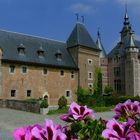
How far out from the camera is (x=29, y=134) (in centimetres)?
146

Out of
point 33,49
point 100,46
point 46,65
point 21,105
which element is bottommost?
point 21,105

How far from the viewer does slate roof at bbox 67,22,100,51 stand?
133 ft

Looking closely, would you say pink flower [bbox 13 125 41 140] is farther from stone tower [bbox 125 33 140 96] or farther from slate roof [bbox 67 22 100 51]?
stone tower [bbox 125 33 140 96]

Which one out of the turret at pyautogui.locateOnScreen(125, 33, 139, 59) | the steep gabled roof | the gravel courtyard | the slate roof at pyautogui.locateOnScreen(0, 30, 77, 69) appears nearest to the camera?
the gravel courtyard

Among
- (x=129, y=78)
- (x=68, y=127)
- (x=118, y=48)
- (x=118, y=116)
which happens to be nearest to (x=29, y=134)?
(x=68, y=127)

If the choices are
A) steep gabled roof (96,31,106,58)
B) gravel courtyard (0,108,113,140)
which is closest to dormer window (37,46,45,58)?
gravel courtyard (0,108,113,140)

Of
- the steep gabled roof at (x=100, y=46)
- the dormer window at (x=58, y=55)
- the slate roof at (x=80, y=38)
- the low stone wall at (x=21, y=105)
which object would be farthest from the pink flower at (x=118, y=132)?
the steep gabled roof at (x=100, y=46)

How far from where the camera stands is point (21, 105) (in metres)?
25.7

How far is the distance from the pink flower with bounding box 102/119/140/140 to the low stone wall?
22.2 m

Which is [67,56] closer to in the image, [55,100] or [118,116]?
[55,100]

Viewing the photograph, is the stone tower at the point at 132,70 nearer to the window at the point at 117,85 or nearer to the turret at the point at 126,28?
the window at the point at 117,85

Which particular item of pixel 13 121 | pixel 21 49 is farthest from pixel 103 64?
pixel 13 121

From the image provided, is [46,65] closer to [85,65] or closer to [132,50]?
[85,65]

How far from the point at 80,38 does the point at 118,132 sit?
1562 inches
